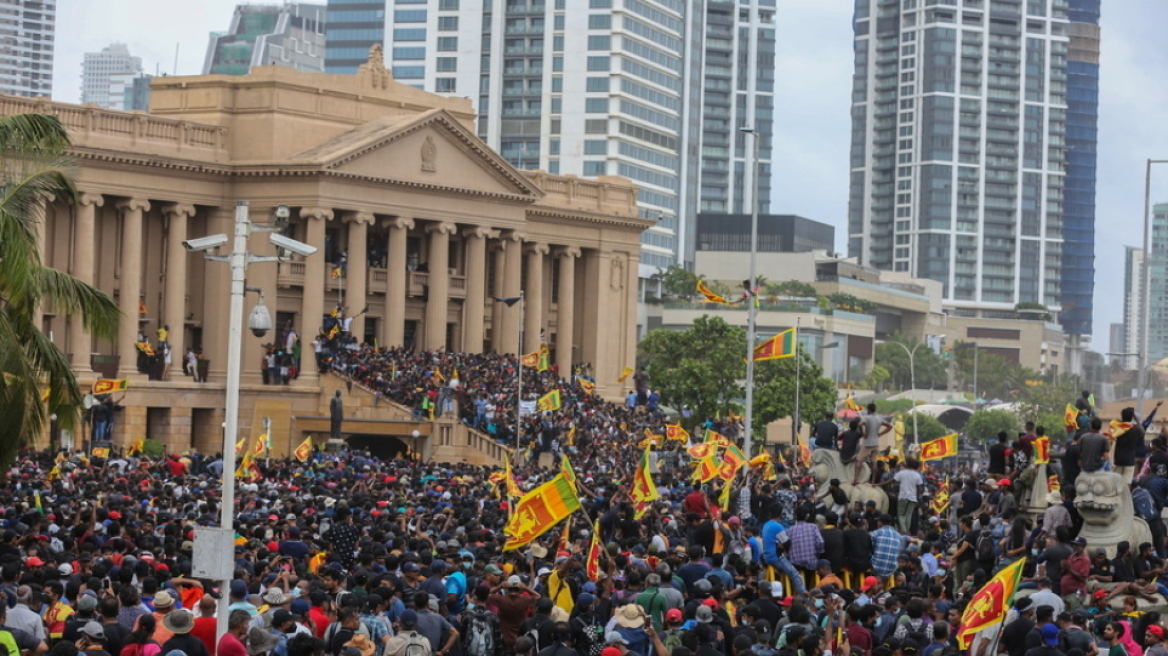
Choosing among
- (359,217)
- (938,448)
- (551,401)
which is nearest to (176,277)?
(359,217)

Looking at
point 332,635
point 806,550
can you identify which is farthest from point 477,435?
point 332,635

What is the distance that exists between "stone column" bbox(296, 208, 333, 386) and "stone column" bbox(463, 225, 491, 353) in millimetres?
6538

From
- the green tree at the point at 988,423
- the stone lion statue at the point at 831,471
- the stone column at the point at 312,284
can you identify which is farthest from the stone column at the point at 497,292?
the green tree at the point at 988,423

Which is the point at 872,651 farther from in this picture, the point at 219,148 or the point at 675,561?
the point at 219,148

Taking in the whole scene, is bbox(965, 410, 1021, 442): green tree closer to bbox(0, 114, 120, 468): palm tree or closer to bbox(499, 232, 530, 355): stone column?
bbox(499, 232, 530, 355): stone column

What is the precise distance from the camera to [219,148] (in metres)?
70.3

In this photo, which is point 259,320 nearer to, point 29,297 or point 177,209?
point 29,297

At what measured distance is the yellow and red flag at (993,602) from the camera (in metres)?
19.3

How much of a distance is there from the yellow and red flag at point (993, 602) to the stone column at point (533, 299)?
5833 centimetres

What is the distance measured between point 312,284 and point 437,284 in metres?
5.49

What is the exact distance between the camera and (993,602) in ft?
63.8

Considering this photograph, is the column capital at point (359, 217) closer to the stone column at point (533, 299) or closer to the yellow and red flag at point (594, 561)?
the stone column at point (533, 299)

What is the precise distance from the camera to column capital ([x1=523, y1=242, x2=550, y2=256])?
3147 inches

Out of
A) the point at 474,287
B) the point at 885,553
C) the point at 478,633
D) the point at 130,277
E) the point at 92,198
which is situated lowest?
the point at 478,633
